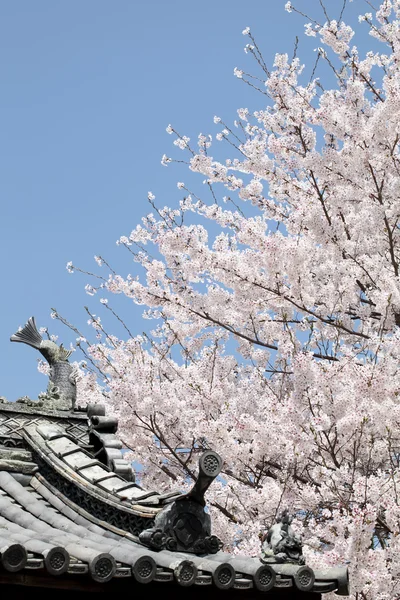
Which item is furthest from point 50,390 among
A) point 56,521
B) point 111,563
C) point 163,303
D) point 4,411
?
point 163,303

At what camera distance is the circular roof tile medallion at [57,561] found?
14.9ft

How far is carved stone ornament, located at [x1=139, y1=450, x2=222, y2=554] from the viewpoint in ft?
17.1

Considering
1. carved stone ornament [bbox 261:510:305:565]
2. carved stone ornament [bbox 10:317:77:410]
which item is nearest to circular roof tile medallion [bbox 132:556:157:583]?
carved stone ornament [bbox 261:510:305:565]

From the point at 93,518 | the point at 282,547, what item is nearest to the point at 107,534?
the point at 93,518

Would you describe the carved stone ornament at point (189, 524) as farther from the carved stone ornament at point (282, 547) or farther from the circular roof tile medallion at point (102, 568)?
the circular roof tile medallion at point (102, 568)

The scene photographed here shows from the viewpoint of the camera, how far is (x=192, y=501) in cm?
538

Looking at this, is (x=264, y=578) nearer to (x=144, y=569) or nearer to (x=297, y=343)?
(x=144, y=569)

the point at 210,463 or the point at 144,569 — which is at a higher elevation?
the point at 210,463

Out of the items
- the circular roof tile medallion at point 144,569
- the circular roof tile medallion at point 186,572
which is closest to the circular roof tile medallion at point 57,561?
the circular roof tile medallion at point 144,569

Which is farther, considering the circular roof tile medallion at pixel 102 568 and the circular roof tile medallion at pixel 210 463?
the circular roof tile medallion at pixel 210 463

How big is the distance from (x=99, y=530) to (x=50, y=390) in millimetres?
1979

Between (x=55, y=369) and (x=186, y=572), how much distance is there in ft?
10.4

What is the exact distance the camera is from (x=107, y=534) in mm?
5688

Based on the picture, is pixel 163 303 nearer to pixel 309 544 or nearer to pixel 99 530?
pixel 309 544
